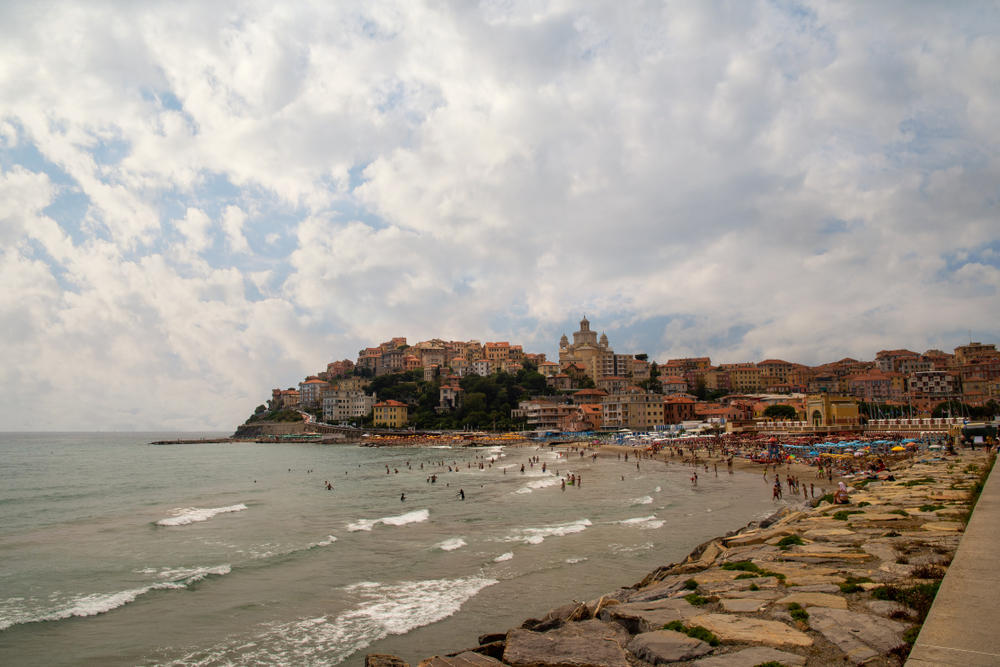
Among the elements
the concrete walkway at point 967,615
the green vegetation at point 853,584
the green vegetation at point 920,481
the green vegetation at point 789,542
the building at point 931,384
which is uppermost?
the building at point 931,384

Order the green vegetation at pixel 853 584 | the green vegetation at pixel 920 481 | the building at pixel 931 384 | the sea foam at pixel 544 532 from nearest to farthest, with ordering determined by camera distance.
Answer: the green vegetation at pixel 853 584
the green vegetation at pixel 920 481
the sea foam at pixel 544 532
the building at pixel 931 384

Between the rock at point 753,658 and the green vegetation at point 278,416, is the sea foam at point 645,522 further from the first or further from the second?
the green vegetation at point 278,416

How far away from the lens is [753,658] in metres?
6.21

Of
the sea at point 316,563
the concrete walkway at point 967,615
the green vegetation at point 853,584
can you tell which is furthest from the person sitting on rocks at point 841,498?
the green vegetation at point 853,584

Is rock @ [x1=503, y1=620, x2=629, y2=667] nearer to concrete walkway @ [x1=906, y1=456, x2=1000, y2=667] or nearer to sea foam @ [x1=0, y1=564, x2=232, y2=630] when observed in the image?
concrete walkway @ [x1=906, y1=456, x2=1000, y2=667]

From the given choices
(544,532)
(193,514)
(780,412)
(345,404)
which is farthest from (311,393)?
(544,532)

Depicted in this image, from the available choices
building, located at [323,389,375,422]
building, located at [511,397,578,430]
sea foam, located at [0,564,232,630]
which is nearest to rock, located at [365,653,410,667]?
sea foam, located at [0,564,232,630]

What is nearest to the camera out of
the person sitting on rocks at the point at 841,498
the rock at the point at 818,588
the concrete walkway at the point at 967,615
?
the concrete walkway at the point at 967,615

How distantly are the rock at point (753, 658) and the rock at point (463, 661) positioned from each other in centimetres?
247

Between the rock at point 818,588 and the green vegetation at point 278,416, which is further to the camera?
the green vegetation at point 278,416

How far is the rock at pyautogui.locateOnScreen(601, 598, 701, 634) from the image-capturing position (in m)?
7.96

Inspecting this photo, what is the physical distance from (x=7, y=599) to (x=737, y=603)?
19596 mm

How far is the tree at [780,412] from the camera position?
94.8 meters

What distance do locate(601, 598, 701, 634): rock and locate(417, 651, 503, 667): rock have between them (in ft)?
7.20
